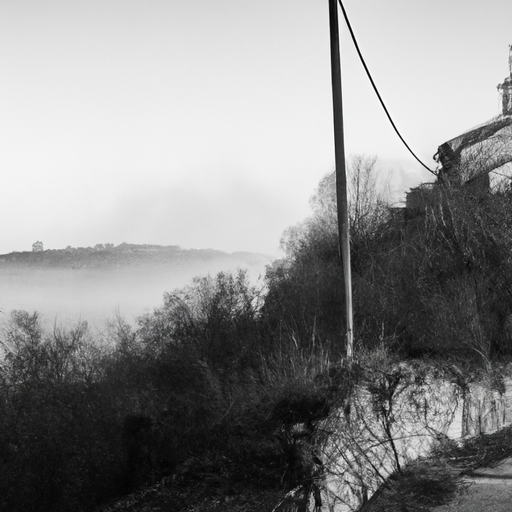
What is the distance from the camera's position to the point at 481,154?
2353 centimetres

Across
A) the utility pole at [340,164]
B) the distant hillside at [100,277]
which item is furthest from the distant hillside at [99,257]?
the utility pole at [340,164]

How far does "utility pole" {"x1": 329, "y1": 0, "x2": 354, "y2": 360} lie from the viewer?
8.80m

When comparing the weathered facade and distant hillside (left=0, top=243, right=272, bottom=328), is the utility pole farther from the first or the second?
distant hillside (left=0, top=243, right=272, bottom=328)

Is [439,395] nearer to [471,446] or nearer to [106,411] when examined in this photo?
[471,446]

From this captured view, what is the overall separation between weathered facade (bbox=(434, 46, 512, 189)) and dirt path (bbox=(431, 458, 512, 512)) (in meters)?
14.1

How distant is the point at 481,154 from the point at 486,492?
19.4 meters

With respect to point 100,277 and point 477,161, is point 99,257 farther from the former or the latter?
point 477,161

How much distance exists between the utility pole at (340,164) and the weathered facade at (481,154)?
11.6m

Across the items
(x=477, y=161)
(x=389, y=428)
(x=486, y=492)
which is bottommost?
(x=486, y=492)

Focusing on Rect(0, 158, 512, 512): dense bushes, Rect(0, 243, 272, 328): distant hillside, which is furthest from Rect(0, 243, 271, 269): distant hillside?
Rect(0, 158, 512, 512): dense bushes

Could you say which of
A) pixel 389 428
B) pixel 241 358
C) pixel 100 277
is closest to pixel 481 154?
pixel 241 358

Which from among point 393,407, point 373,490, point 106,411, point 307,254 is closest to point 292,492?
point 373,490

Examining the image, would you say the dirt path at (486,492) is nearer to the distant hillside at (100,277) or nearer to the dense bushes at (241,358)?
the dense bushes at (241,358)

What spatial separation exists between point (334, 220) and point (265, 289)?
19.6 feet
